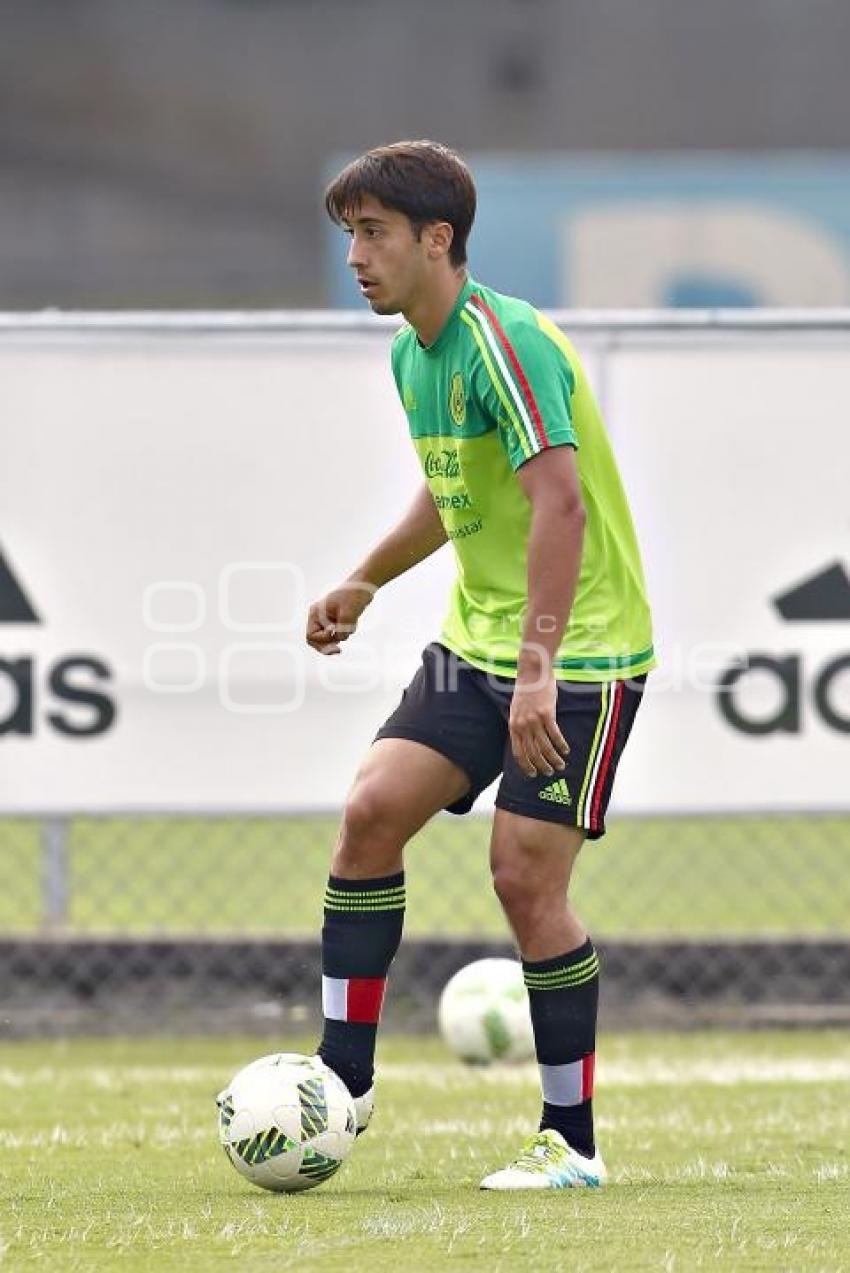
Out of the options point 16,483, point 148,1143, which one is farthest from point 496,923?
point 148,1143

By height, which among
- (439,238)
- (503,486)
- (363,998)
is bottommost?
(363,998)

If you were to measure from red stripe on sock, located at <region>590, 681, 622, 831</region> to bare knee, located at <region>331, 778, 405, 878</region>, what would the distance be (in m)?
0.34

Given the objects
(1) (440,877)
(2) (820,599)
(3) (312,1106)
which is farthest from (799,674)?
(1) (440,877)

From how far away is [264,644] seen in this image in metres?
6.77

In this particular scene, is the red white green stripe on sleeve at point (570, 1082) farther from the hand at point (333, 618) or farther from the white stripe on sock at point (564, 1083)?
the hand at point (333, 618)

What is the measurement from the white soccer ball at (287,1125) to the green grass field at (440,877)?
12.9ft

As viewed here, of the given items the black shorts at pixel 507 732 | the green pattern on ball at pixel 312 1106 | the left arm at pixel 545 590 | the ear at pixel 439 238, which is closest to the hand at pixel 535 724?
the left arm at pixel 545 590

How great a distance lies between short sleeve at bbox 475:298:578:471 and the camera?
4.09 m

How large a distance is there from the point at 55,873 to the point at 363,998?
2871 millimetres

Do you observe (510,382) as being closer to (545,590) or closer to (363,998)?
(545,590)

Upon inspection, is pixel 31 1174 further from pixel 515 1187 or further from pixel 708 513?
pixel 708 513

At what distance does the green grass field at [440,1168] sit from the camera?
11.6ft

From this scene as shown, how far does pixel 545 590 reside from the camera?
406cm

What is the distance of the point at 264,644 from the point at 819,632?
4.97 ft
